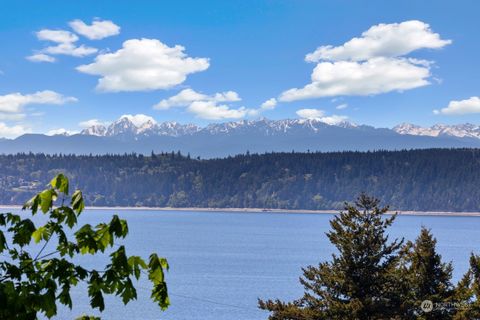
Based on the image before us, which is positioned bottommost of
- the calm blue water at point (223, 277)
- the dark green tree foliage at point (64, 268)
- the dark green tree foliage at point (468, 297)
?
the calm blue water at point (223, 277)

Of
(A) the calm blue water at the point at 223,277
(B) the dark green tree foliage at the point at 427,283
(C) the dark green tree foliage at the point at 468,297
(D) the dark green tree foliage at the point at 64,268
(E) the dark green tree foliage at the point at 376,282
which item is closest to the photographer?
(D) the dark green tree foliage at the point at 64,268

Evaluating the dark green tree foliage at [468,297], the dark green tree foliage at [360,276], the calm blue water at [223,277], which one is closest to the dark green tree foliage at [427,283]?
the dark green tree foliage at [468,297]

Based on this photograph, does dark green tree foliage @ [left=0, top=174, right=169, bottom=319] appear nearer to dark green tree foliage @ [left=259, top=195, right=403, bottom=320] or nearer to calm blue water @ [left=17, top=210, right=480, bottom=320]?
dark green tree foliage @ [left=259, top=195, right=403, bottom=320]

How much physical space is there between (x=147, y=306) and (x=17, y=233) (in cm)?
8386

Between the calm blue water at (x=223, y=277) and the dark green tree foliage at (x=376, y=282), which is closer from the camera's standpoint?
the dark green tree foliage at (x=376, y=282)

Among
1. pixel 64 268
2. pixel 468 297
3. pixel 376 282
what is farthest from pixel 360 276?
pixel 64 268

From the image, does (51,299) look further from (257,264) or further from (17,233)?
(257,264)

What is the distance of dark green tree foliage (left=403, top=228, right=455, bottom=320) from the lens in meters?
28.7

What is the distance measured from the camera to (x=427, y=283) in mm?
29578

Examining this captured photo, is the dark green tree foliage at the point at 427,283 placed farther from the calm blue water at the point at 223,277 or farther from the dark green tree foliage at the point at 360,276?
the calm blue water at the point at 223,277

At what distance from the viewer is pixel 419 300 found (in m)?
28.6

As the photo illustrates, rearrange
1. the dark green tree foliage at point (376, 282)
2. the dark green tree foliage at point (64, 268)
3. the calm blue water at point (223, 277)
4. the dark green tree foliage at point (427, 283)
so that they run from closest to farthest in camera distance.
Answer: the dark green tree foliage at point (64, 268)
the dark green tree foliage at point (376, 282)
the dark green tree foliage at point (427, 283)
the calm blue water at point (223, 277)

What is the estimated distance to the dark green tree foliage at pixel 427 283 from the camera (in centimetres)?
2869

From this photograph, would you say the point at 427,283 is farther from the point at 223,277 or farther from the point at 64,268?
the point at 223,277
